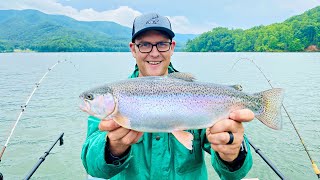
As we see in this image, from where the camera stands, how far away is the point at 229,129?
2.74m

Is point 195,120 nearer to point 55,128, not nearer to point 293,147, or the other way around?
point 293,147

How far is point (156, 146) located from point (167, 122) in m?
0.69

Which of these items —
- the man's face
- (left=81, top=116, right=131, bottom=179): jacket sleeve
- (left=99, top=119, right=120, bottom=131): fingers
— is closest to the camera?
(left=99, top=119, right=120, bottom=131): fingers

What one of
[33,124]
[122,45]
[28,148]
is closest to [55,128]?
[33,124]

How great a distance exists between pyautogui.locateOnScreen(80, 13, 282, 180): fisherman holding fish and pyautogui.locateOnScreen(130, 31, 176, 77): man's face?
975 mm

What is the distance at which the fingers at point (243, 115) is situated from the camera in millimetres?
2660

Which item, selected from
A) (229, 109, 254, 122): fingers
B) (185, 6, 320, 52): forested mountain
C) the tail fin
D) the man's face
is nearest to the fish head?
(229, 109, 254, 122): fingers

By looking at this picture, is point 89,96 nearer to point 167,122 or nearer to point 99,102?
point 99,102

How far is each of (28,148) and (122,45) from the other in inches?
6449

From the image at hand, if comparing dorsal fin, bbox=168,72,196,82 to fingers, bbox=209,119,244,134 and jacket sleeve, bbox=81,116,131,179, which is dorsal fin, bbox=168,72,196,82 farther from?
jacket sleeve, bbox=81,116,131,179

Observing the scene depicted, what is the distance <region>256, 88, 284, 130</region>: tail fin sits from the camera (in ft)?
9.64

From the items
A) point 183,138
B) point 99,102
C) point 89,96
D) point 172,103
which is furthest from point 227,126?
point 89,96

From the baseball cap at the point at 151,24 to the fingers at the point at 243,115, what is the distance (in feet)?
5.23

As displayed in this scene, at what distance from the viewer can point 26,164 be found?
475 inches
